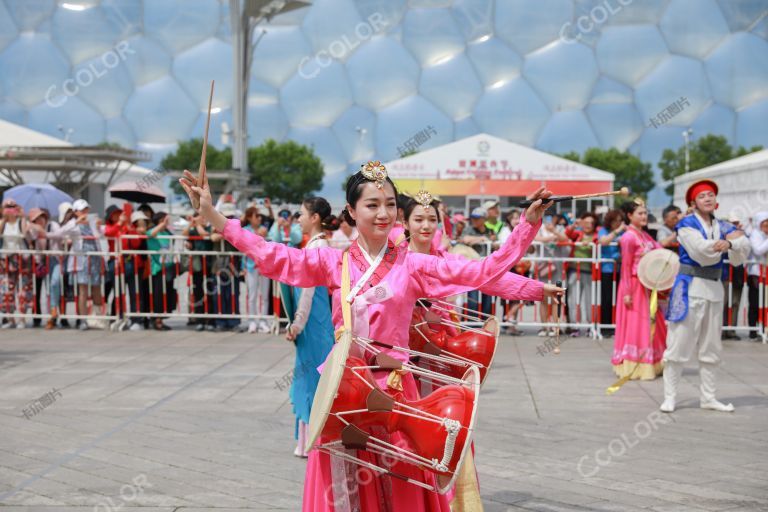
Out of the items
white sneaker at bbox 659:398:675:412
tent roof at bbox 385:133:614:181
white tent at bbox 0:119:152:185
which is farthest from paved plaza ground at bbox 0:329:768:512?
tent roof at bbox 385:133:614:181

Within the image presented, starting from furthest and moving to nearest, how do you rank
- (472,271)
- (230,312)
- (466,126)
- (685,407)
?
(466,126), (230,312), (685,407), (472,271)

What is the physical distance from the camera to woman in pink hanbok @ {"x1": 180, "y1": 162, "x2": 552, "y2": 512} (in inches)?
137

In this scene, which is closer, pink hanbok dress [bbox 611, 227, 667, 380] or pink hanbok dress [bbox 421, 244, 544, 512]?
pink hanbok dress [bbox 421, 244, 544, 512]

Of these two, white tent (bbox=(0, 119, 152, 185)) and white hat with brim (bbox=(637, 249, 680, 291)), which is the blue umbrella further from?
white hat with brim (bbox=(637, 249, 680, 291))

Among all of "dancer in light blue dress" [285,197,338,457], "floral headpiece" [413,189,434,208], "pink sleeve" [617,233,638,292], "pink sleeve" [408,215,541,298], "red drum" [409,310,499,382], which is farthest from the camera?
"pink sleeve" [617,233,638,292]

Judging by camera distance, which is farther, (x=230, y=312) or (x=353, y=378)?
(x=230, y=312)

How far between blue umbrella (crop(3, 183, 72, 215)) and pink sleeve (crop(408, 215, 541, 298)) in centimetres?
1586

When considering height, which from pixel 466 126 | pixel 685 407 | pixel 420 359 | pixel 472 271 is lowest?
pixel 685 407

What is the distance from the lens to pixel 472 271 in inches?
142

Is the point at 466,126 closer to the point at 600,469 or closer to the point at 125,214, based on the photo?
the point at 125,214

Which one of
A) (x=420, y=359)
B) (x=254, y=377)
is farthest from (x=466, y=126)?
(x=420, y=359)

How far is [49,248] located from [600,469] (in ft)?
30.3

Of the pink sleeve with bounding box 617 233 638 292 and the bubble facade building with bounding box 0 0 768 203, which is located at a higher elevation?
the bubble facade building with bounding box 0 0 768 203

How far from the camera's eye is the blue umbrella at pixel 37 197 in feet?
59.6
